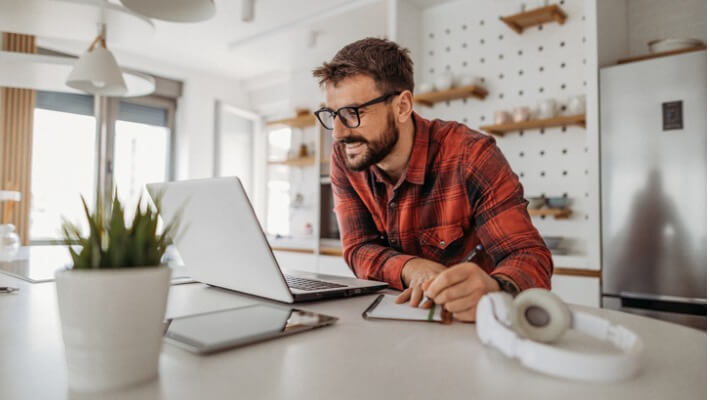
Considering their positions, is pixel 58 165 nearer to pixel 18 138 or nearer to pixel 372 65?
pixel 18 138

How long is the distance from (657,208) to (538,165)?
795mm

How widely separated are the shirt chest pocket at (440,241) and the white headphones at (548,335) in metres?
0.79

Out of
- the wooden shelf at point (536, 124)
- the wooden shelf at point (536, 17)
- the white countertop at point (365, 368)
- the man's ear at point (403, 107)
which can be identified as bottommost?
the white countertop at point (365, 368)

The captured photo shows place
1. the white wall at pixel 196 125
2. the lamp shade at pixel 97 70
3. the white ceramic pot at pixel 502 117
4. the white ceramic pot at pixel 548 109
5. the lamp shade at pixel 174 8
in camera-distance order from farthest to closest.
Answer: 1. the white wall at pixel 196 125
2. the white ceramic pot at pixel 502 117
3. the white ceramic pot at pixel 548 109
4. the lamp shade at pixel 97 70
5. the lamp shade at pixel 174 8

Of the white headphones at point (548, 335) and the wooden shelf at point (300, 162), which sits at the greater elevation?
the wooden shelf at point (300, 162)

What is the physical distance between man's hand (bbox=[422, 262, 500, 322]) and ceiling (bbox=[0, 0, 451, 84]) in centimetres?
291

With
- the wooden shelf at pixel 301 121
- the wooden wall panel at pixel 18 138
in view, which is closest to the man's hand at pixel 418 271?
the wooden shelf at pixel 301 121

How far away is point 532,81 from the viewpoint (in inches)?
120

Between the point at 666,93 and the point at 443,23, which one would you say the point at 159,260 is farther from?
the point at 443,23

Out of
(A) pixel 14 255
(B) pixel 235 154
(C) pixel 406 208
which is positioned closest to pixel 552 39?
(C) pixel 406 208

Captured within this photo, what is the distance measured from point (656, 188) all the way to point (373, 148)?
66.8 inches

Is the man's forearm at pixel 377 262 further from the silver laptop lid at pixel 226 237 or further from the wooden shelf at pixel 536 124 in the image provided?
the wooden shelf at pixel 536 124

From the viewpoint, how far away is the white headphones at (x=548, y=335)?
49 centimetres

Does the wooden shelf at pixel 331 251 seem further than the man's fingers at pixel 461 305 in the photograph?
Yes
